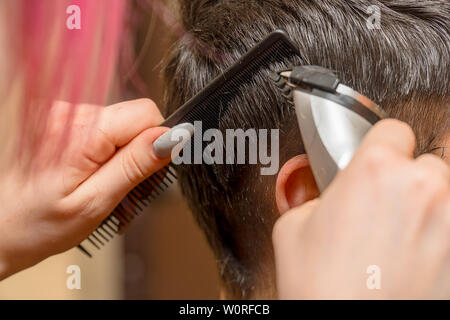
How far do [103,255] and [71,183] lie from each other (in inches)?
32.5

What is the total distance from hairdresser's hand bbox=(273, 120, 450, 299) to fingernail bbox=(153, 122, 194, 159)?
0.68ft

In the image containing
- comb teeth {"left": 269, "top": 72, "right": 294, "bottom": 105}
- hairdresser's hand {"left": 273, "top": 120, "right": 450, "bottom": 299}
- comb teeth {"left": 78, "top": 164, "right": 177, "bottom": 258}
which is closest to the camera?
hairdresser's hand {"left": 273, "top": 120, "right": 450, "bottom": 299}

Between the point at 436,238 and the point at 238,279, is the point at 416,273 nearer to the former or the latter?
the point at 436,238

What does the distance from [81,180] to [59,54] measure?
0.20 m

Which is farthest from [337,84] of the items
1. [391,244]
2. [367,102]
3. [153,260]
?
[153,260]

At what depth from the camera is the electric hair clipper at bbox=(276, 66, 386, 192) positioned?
46 centimetres

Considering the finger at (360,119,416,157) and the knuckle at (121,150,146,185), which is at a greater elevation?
the knuckle at (121,150,146,185)

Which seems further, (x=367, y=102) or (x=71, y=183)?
(x=71, y=183)

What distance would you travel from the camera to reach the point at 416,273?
0.40 metres

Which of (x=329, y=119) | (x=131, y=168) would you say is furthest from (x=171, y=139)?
(x=329, y=119)

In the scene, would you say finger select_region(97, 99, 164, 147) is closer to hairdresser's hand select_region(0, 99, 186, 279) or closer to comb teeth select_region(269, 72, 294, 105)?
hairdresser's hand select_region(0, 99, 186, 279)

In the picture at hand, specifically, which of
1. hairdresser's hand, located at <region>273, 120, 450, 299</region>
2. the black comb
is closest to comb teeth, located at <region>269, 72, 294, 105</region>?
the black comb

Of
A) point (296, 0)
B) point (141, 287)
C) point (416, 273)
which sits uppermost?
point (296, 0)

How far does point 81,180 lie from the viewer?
614mm
